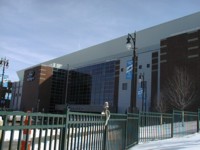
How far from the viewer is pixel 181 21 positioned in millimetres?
61188

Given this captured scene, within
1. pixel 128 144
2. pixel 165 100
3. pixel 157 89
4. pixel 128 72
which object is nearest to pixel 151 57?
pixel 157 89

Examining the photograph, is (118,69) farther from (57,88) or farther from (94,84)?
(57,88)

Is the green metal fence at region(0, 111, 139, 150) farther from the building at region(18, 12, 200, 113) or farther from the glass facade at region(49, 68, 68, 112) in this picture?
the glass facade at region(49, 68, 68, 112)

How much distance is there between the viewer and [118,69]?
229 ft

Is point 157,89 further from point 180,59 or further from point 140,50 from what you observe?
point 140,50

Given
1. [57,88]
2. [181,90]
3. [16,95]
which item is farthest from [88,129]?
[16,95]

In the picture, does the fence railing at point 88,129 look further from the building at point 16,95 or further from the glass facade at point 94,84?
the building at point 16,95

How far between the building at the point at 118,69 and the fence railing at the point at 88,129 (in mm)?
32572

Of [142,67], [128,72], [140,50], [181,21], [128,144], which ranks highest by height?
[181,21]

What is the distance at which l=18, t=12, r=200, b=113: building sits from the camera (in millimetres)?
58875

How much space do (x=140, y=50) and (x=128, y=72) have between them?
161 ft

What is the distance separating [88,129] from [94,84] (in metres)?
72.1

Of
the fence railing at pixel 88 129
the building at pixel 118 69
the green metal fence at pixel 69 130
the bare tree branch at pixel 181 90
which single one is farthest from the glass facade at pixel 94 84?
the green metal fence at pixel 69 130

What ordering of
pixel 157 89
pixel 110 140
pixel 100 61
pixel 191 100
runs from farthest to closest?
pixel 100 61 → pixel 157 89 → pixel 191 100 → pixel 110 140
